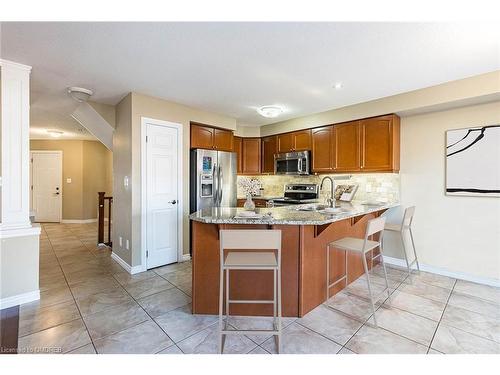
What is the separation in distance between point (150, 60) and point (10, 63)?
1.38 metres

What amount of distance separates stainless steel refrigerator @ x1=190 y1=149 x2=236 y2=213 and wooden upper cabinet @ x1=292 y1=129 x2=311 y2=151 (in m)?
1.23

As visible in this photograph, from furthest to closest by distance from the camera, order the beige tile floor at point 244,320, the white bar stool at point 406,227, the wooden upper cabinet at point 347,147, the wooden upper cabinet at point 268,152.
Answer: the wooden upper cabinet at point 268,152, the wooden upper cabinet at point 347,147, the white bar stool at point 406,227, the beige tile floor at point 244,320

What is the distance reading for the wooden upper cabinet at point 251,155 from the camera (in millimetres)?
5257

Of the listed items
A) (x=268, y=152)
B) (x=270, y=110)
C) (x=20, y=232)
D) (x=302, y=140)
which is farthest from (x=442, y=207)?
(x=20, y=232)

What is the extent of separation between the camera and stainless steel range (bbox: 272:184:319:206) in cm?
453

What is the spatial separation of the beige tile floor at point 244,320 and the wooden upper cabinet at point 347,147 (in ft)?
5.54

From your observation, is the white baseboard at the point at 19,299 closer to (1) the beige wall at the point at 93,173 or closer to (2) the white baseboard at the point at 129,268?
(2) the white baseboard at the point at 129,268

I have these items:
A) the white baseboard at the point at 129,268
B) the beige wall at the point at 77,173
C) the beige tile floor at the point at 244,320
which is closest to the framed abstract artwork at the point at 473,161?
the beige tile floor at the point at 244,320

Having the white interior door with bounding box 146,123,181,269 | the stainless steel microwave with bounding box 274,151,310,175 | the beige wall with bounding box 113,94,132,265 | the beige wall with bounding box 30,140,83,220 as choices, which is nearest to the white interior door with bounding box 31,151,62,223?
the beige wall with bounding box 30,140,83,220

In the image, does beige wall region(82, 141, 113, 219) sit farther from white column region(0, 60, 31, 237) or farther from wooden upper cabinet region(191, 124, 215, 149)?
white column region(0, 60, 31, 237)

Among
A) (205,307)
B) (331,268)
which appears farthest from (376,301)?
(205,307)

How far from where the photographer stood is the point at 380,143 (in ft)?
11.6

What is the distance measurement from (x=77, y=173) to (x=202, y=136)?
5.26 meters

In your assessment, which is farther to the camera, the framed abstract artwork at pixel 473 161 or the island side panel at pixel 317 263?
the framed abstract artwork at pixel 473 161
